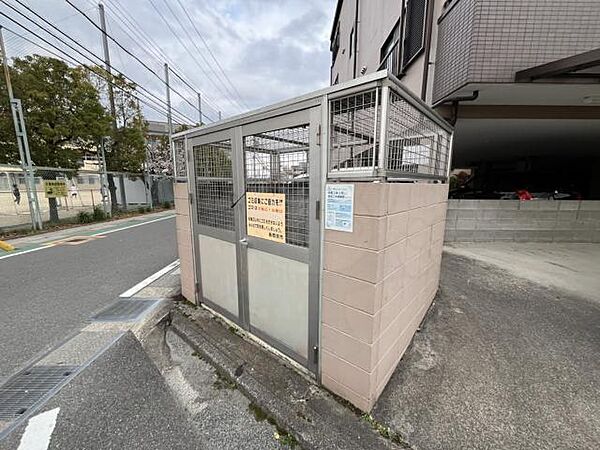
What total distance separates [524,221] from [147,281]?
7.51 m

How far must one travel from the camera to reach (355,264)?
1.48 meters

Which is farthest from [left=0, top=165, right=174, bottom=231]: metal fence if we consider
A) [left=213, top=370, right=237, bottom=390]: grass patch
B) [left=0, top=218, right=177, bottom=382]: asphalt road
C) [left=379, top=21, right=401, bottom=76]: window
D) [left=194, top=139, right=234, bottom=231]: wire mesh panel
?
[left=379, top=21, right=401, bottom=76]: window

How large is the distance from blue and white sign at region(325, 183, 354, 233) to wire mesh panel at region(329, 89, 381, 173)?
114 mm

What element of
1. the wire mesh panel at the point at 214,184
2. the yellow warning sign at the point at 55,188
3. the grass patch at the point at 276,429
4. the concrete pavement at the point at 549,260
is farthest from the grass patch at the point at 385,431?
the yellow warning sign at the point at 55,188

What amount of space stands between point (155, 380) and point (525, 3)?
18.2 feet

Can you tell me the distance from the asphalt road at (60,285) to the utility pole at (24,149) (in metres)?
2.77

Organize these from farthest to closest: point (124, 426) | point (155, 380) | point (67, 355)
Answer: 1. point (67, 355)
2. point (155, 380)
3. point (124, 426)

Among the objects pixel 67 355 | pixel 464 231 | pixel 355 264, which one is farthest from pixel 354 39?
pixel 67 355

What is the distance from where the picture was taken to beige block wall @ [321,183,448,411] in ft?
4.64

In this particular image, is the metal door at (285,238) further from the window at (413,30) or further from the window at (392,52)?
the window at (392,52)

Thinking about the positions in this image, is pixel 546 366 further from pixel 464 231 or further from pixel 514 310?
pixel 464 231

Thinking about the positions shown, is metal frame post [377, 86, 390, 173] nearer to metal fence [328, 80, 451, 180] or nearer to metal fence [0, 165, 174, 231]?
metal fence [328, 80, 451, 180]

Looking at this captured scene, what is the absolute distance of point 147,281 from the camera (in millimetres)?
3893

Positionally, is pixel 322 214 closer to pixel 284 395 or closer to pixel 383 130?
pixel 383 130
